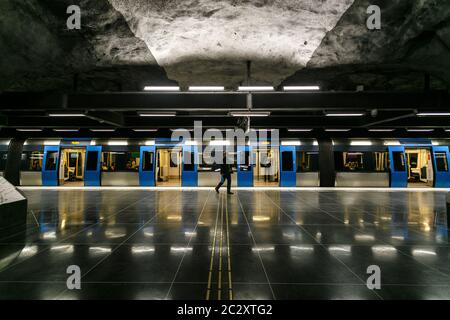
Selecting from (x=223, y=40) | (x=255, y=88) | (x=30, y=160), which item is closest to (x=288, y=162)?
(x=255, y=88)

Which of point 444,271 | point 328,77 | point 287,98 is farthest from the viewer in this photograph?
point 287,98

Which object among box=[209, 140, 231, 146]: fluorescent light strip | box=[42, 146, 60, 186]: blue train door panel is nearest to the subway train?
box=[42, 146, 60, 186]: blue train door panel

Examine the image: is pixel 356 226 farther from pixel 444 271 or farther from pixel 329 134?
pixel 329 134

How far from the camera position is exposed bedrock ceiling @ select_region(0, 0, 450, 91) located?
362 centimetres

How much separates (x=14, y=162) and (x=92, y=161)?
Result: 4511mm

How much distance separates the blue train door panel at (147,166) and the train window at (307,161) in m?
8.28

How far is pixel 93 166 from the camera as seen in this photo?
14.0m

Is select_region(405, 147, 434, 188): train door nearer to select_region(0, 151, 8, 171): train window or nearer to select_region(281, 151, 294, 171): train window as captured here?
select_region(281, 151, 294, 171): train window

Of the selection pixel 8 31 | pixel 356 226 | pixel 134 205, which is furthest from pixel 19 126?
pixel 356 226

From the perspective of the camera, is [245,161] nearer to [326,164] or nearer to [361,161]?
[326,164]

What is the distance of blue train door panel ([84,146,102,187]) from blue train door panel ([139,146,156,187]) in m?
2.40
